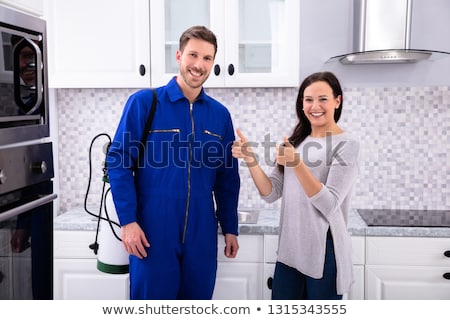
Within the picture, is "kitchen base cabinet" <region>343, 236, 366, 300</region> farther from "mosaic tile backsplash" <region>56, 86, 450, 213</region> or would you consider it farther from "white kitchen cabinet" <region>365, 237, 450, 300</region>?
"mosaic tile backsplash" <region>56, 86, 450, 213</region>

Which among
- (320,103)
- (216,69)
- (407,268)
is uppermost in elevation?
(216,69)

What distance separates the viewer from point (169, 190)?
1902 mm

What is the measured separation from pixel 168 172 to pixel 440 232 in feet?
4.29

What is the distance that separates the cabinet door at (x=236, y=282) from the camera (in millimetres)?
2361

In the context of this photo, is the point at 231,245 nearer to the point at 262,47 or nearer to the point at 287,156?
the point at 287,156

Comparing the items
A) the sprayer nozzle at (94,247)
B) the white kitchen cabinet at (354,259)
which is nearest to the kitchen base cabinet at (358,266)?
the white kitchen cabinet at (354,259)

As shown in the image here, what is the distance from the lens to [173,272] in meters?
1.92

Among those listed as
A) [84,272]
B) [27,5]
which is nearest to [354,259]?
[84,272]

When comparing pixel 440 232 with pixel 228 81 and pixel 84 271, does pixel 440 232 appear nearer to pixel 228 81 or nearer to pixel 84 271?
pixel 228 81

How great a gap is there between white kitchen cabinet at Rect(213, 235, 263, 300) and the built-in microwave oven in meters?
1.16

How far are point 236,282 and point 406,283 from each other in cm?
80

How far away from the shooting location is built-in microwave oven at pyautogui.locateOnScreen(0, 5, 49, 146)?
1278 millimetres
